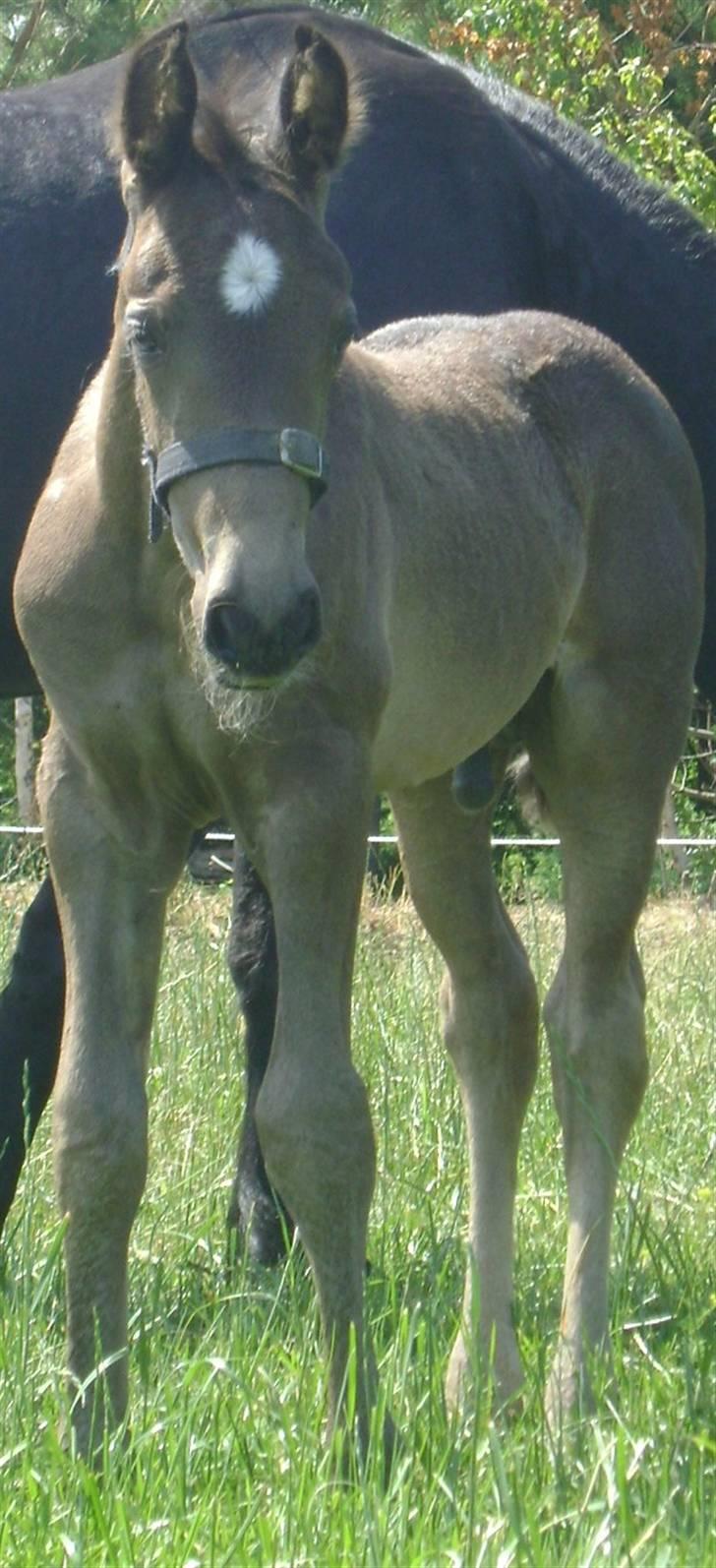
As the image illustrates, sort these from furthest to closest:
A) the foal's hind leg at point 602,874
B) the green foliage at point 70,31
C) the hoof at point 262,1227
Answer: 1. the green foliage at point 70,31
2. the hoof at point 262,1227
3. the foal's hind leg at point 602,874

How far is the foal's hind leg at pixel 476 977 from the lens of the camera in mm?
4086

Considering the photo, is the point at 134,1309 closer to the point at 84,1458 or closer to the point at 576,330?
the point at 84,1458

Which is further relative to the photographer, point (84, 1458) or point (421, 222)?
point (421, 222)

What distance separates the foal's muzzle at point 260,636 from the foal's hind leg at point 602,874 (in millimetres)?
1374

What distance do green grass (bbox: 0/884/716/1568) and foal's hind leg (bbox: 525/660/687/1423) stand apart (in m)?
0.23

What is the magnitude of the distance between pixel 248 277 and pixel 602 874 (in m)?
1.52

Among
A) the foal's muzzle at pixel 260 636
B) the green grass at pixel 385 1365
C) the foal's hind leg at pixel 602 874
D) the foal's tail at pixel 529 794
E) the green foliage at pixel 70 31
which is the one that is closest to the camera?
the green grass at pixel 385 1365

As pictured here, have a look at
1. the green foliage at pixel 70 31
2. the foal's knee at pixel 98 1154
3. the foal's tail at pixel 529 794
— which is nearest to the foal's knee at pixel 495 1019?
the foal's tail at pixel 529 794

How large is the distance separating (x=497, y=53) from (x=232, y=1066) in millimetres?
9548

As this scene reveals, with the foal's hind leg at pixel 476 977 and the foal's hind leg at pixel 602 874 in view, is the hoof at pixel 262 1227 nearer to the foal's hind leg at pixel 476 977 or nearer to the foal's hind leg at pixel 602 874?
the foal's hind leg at pixel 476 977

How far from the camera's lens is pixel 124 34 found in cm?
1351

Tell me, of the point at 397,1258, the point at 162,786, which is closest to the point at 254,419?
the point at 162,786

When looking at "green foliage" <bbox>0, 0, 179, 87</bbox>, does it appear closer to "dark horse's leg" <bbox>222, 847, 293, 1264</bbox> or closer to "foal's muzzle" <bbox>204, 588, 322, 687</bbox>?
"dark horse's leg" <bbox>222, 847, 293, 1264</bbox>

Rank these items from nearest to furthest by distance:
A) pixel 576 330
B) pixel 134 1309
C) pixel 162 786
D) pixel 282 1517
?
pixel 282 1517 < pixel 162 786 < pixel 134 1309 < pixel 576 330
